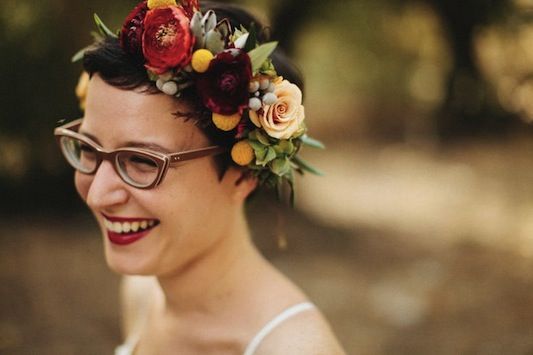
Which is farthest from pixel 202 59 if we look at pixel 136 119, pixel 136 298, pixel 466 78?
pixel 466 78

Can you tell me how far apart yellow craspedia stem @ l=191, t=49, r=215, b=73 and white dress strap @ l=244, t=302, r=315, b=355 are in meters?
0.94

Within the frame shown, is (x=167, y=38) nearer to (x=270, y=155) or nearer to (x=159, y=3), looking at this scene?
(x=159, y=3)

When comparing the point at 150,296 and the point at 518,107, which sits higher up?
the point at 150,296

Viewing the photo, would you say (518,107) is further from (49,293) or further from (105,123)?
(105,123)

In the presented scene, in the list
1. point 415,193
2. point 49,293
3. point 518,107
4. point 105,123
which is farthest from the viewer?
point 518,107

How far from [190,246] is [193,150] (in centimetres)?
37

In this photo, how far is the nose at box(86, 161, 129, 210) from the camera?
195cm

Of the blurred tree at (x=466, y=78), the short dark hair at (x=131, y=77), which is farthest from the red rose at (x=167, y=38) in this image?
the blurred tree at (x=466, y=78)

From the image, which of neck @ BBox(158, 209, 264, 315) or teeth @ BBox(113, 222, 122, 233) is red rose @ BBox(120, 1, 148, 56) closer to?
teeth @ BBox(113, 222, 122, 233)

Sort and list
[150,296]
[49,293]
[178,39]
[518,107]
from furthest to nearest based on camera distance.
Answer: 1. [518,107]
2. [49,293]
3. [150,296]
4. [178,39]

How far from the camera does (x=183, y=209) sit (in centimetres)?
202

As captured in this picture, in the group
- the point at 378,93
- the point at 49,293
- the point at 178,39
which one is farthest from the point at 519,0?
the point at 378,93

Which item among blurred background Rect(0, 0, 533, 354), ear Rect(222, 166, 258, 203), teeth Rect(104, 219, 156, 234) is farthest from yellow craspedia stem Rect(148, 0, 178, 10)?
blurred background Rect(0, 0, 533, 354)

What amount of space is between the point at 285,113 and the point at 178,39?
41 centimetres
